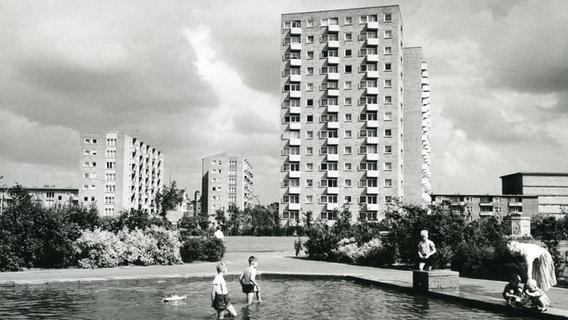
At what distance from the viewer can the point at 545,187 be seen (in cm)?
14912

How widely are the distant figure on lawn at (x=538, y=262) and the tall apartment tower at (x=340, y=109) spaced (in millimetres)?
78828

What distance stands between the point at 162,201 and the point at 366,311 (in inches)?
4461

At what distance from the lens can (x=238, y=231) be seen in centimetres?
5856

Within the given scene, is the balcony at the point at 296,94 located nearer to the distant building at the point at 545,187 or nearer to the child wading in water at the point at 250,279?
the child wading in water at the point at 250,279

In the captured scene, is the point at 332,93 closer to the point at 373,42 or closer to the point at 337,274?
the point at 373,42

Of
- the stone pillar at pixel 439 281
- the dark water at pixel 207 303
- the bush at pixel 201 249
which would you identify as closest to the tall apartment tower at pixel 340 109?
the bush at pixel 201 249

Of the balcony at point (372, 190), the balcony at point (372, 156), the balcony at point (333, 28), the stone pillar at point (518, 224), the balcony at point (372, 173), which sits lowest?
the stone pillar at point (518, 224)

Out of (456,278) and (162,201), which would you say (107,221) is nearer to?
(456,278)

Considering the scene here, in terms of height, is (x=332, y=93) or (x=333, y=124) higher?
(x=332, y=93)

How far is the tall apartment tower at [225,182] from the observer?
168875 millimetres

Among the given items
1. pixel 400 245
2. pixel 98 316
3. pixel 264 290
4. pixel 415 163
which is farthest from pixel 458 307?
pixel 415 163

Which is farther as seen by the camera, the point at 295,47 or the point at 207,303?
the point at 295,47

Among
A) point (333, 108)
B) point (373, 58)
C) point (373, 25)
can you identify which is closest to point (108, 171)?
point (333, 108)

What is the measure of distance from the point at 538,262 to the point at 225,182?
15982cm
